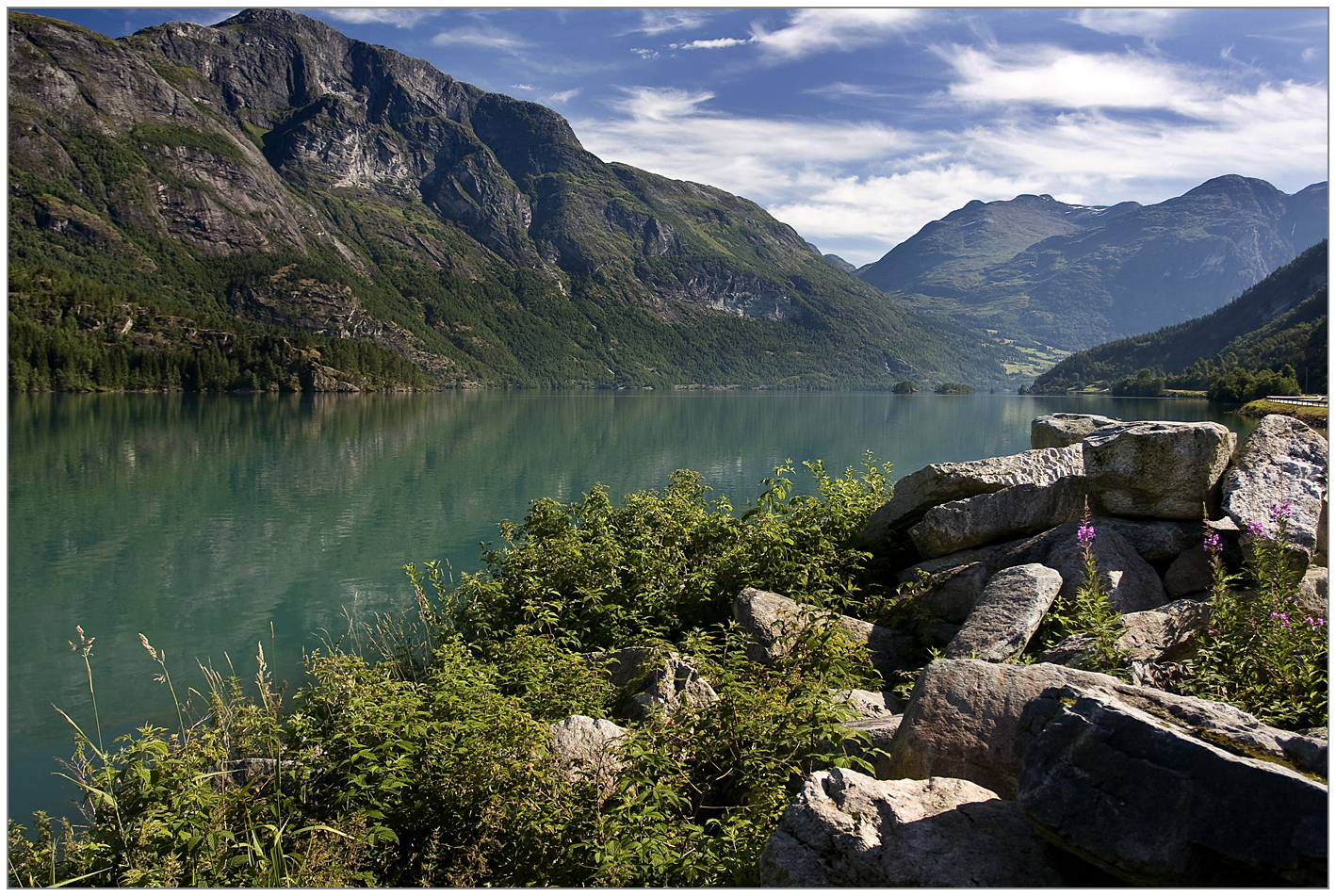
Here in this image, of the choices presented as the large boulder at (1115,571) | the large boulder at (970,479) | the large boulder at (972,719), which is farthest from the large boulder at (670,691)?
the large boulder at (970,479)

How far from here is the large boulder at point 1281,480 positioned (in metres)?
8.72

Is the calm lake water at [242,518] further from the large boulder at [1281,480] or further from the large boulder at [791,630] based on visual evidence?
the large boulder at [1281,480]

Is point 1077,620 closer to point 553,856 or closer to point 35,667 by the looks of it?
point 553,856

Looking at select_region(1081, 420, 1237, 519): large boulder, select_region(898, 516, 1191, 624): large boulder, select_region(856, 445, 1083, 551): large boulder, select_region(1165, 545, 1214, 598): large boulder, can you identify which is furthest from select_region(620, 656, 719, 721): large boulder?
select_region(1081, 420, 1237, 519): large boulder

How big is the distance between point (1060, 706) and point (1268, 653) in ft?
10.2

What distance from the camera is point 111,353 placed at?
132 metres

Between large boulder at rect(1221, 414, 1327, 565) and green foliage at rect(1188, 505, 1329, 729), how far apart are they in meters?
1.44

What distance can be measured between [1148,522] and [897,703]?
508 cm

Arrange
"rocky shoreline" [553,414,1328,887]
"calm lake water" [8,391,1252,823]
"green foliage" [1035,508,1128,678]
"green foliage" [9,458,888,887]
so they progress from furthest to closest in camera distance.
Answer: "calm lake water" [8,391,1252,823] < "green foliage" [1035,508,1128,678] < "green foliage" [9,458,888,887] < "rocky shoreline" [553,414,1328,887]

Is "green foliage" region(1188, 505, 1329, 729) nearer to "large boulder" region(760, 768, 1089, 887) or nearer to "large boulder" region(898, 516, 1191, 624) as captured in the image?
"large boulder" region(898, 516, 1191, 624)

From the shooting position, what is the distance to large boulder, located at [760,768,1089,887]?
4.09 meters

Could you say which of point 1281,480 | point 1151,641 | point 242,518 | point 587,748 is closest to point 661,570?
point 587,748

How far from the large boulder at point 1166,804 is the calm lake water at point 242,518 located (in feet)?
33.6

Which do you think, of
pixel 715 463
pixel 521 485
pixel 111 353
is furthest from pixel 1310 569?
pixel 111 353
